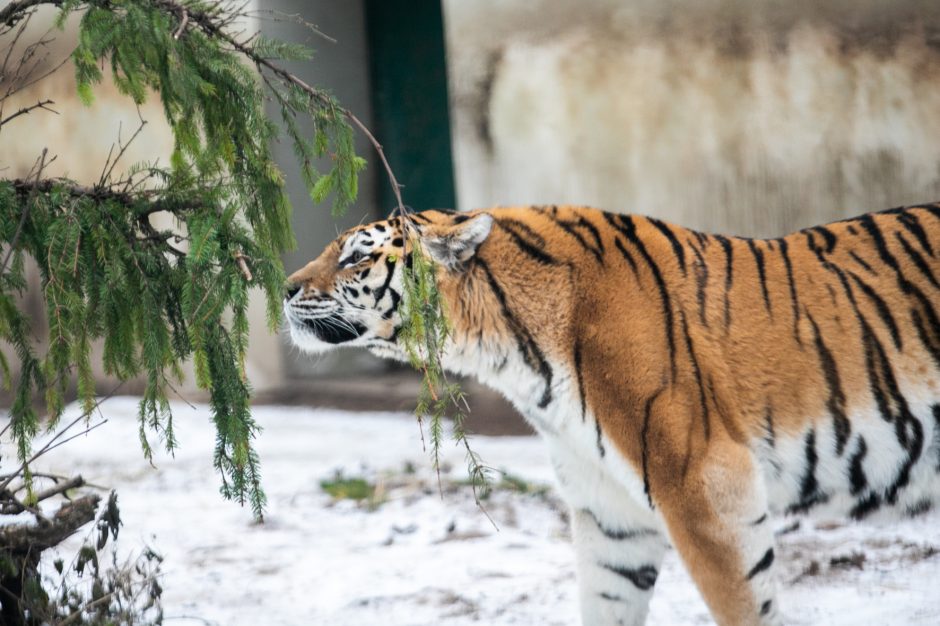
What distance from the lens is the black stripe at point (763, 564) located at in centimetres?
299

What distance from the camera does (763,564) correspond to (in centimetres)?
301

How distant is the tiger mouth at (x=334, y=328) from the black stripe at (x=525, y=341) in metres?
0.43

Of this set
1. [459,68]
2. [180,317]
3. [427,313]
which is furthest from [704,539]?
[459,68]

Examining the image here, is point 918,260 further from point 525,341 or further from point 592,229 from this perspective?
point 525,341

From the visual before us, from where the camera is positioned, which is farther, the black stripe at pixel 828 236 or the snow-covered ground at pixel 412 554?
the snow-covered ground at pixel 412 554

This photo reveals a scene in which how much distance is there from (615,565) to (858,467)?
0.76 metres

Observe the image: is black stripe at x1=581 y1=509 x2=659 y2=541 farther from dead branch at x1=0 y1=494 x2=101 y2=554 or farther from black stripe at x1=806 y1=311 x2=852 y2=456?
dead branch at x1=0 y1=494 x2=101 y2=554

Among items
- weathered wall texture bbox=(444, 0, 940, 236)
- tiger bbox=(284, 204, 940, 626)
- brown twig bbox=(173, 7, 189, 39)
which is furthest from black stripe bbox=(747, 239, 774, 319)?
weathered wall texture bbox=(444, 0, 940, 236)

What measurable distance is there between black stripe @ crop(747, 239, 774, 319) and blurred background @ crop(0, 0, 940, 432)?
2375mm

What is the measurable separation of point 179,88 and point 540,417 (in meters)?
1.35

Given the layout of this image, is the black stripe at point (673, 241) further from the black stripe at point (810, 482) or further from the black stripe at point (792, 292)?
the black stripe at point (810, 482)

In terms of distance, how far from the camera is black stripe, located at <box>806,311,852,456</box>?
319 centimetres

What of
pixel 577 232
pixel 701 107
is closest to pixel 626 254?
pixel 577 232

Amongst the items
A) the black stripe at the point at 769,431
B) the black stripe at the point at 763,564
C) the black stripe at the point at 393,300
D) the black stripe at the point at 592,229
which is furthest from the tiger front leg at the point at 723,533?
the black stripe at the point at 393,300
